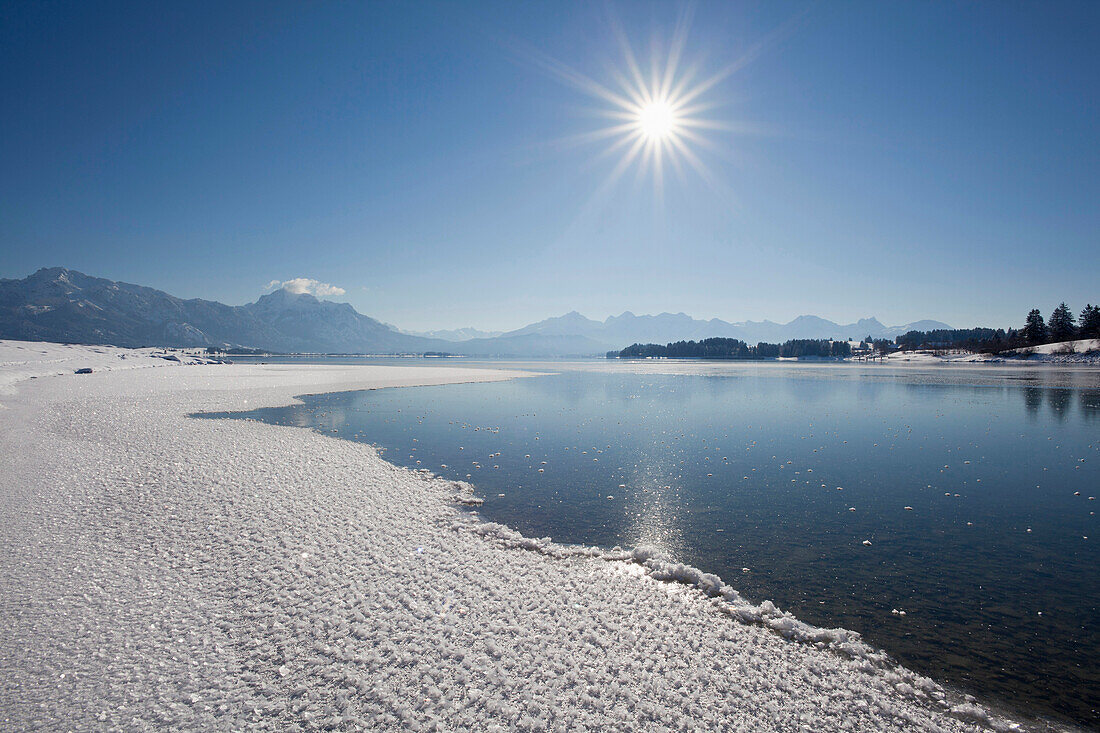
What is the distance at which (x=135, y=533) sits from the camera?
914 cm

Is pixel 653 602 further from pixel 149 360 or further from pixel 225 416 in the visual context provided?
pixel 149 360

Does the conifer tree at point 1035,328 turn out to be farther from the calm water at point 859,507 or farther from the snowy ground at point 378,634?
the snowy ground at point 378,634

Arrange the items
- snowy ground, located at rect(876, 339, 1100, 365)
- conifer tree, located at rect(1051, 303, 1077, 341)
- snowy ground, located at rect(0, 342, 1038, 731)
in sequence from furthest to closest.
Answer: conifer tree, located at rect(1051, 303, 1077, 341) → snowy ground, located at rect(876, 339, 1100, 365) → snowy ground, located at rect(0, 342, 1038, 731)

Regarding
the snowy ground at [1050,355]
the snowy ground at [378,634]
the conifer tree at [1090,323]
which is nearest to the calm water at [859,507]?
the snowy ground at [378,634]

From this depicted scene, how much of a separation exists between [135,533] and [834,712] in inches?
480

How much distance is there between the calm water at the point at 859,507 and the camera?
6398mm

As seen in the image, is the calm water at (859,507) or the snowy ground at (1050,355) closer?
the calm water at (859,507)

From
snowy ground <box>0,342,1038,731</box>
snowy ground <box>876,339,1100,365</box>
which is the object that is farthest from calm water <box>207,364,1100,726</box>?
snowy ground <box>876,339,1100,365</box>

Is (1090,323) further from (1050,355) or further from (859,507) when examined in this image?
(859,507)

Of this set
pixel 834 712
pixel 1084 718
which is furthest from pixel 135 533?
pixel 1084 718

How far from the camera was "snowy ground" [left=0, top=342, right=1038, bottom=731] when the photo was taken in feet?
15.8

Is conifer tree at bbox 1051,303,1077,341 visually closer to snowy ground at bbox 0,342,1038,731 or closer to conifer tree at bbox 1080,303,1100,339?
conifer tree at bbox 1080,303,1100,339

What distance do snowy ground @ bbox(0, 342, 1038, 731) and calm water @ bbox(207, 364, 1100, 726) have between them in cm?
123

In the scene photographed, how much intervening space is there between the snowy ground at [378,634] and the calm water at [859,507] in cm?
123
